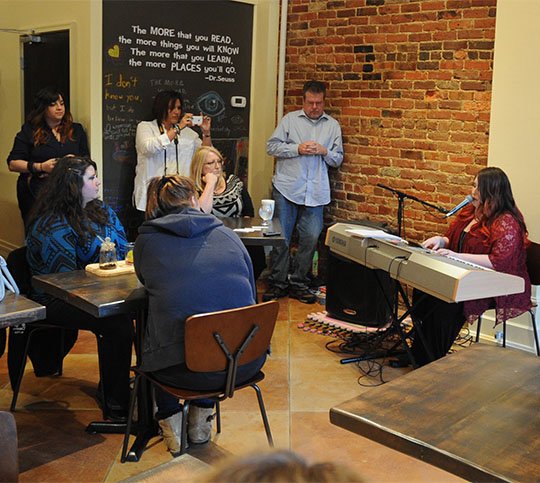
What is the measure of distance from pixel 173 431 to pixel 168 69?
137 inches

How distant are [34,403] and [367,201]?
309cm

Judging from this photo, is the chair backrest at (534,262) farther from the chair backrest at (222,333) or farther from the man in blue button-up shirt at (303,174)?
the man in blue button-up shirt at (303,174)

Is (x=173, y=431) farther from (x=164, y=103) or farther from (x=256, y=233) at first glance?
(x=164, y=103)

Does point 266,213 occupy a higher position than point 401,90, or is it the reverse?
point 401,90

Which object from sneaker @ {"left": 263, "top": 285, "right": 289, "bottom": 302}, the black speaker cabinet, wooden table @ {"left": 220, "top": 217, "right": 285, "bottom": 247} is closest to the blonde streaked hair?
wooden table @ {"left": 220, "top": 217, "right": 285, "bottom": 247}

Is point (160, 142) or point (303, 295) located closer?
point (160, 142)

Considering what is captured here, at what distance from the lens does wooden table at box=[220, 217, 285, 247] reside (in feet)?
14.4

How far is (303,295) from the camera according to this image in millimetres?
5984

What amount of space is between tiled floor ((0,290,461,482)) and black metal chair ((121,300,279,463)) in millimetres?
291

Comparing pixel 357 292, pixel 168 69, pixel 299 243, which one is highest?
pixel 168 69

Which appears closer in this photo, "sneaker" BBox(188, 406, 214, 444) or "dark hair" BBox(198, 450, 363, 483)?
"dark hair" BBox(198, 450, 363, 483)

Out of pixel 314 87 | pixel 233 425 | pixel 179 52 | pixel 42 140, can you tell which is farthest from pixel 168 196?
pixel 179 52

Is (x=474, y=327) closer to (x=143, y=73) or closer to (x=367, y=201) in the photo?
(x=367, y=201)

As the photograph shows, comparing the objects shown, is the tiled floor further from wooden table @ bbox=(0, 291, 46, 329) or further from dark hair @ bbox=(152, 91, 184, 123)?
dark hair @ bbox=(152, 91, 184, 123)
